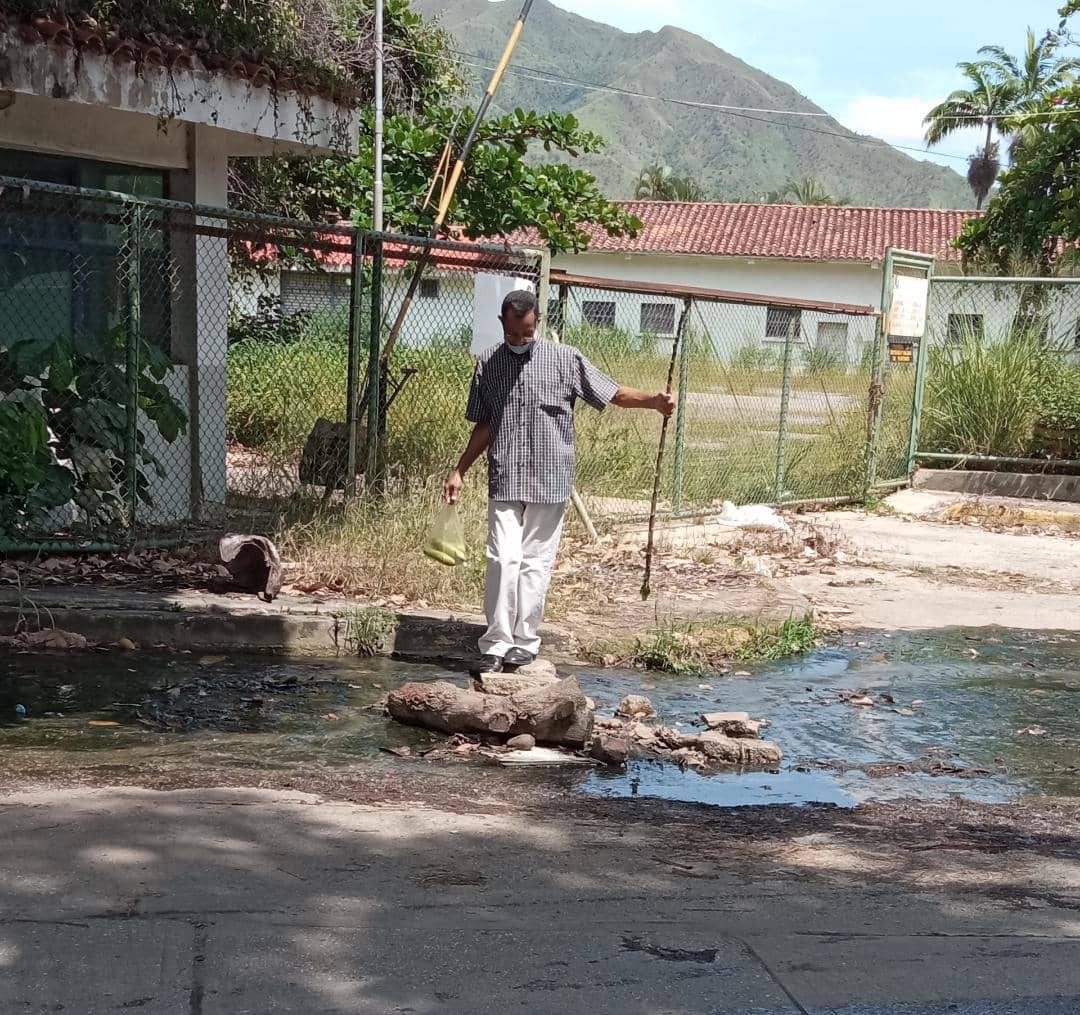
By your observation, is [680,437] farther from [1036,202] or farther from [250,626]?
[1036,202]

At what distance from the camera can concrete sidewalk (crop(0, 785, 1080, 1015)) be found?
11.0 feet

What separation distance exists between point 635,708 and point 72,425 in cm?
391

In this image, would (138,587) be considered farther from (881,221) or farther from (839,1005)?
(881,221)

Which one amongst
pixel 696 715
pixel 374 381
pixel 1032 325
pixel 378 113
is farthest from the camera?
pixel 1032 325

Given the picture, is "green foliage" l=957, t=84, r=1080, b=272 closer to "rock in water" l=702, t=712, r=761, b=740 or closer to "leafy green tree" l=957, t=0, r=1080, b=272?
"leafy green tree" l=957, t=0, r=1080, b=272

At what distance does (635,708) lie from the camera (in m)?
6.43

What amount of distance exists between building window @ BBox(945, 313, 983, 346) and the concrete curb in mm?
9921

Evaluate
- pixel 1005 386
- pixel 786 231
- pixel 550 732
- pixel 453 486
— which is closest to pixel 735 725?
pixel 550 732

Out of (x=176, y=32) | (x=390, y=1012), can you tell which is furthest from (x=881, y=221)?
(x=390, y=1012)

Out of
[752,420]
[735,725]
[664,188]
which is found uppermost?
[664,188]

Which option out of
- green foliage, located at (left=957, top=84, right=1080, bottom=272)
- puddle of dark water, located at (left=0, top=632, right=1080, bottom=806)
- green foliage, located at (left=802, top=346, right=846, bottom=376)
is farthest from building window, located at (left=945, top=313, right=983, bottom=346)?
puddle of dark water, located at (left=0, top=632, right=1080, bottom=806)

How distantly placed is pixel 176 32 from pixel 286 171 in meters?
6.30

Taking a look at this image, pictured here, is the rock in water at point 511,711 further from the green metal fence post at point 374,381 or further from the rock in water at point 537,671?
the green metal fence post at point 374,381

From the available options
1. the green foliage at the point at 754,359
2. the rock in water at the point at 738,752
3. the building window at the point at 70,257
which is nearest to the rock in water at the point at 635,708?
the rock in water at the point at 738,752
